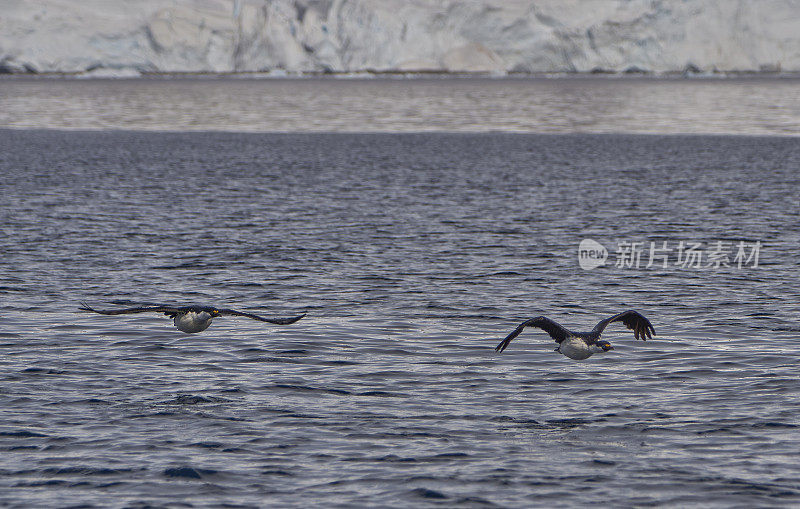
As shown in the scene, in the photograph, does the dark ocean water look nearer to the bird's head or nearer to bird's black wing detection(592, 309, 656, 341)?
the bird's head

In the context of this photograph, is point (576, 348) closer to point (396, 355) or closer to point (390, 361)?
point (390, 361)

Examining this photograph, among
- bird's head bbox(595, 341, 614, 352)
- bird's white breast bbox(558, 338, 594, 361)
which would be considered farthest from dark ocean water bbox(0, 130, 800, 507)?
bird's head bbox(595, 341, 614, 352)

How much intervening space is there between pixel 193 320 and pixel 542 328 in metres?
7.70

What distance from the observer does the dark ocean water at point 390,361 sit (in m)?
18.5

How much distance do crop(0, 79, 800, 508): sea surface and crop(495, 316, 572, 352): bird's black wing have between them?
1.44m

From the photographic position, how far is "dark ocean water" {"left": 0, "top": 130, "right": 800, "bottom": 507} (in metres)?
18.5

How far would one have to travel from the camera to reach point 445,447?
1995 cm

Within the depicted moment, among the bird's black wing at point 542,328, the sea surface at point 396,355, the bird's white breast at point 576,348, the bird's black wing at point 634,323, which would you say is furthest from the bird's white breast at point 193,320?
the bird's black wing at point 634,323

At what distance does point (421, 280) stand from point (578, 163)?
57.2 meters

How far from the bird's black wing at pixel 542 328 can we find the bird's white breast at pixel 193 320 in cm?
666

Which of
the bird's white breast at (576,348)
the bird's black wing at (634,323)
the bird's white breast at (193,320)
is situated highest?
the bird's white breast at (193,320)

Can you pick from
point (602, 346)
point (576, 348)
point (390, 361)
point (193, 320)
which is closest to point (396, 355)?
point (390, 361)

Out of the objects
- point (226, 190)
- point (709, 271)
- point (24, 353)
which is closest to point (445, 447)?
point (24, 353)

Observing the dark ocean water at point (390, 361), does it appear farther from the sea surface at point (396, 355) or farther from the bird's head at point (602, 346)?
the bird's head at point (602, 346)
